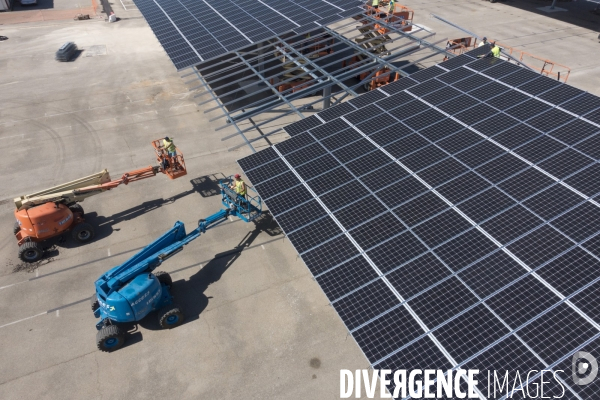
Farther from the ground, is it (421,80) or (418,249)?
(421,80)

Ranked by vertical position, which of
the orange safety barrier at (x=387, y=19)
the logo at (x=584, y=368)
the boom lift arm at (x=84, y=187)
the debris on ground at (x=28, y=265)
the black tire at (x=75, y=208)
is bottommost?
the debris on ground at (x=28, y=265)

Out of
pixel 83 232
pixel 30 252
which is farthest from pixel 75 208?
pixel 30 252

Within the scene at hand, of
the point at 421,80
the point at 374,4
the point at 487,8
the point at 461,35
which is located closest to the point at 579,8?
the point at 487,8

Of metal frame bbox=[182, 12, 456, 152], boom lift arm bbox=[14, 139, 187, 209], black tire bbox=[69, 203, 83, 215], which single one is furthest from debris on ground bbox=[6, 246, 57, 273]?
metal frame bbox=[182, 12, 456, 152]

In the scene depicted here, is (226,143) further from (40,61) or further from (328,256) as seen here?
(40,61)

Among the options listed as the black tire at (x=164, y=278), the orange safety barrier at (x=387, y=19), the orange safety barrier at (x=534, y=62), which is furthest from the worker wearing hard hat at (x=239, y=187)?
the orange safety barrier at (x=534, y=62)

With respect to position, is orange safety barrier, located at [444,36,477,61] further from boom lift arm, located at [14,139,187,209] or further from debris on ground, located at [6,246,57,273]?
debris on ground, located at [6,246,57,273]

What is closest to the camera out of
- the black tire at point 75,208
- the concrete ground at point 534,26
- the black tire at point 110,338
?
the black tire at point 110,338

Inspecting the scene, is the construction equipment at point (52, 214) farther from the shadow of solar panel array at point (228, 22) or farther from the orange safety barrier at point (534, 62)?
the orange safety barrier at point (534, 62)

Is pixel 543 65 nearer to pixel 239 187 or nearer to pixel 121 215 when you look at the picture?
pixel 239 187
